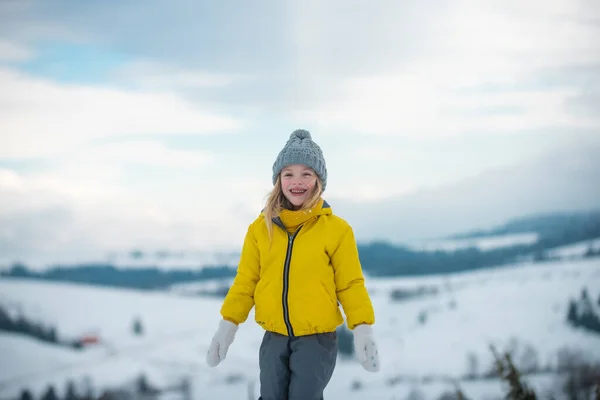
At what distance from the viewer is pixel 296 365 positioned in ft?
9.74

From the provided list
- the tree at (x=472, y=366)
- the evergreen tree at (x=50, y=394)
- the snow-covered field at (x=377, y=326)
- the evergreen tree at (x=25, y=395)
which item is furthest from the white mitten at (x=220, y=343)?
the evergreen tree at (x=25, y=395)

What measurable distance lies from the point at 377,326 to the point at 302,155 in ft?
175

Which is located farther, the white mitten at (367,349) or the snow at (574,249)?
the snow at (574,249)

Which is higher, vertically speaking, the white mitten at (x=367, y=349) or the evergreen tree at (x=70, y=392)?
the white mitten at (x=367, y=349)

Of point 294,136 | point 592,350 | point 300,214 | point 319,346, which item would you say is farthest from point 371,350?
point 592,350

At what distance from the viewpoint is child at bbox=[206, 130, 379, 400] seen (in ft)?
9.68

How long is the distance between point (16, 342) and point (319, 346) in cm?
4893

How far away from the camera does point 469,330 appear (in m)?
54.7

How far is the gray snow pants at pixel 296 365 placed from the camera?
9.68 ft

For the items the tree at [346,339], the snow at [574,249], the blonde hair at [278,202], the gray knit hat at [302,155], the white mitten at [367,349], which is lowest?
the snow at [574,249]

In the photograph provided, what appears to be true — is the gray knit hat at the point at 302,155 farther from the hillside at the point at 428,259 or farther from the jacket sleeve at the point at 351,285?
the hillside at the point at 428,259

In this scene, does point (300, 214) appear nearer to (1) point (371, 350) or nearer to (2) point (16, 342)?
(1) point (371, 350)

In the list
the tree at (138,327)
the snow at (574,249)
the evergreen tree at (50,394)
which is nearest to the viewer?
the evergreen tree at (50,394)

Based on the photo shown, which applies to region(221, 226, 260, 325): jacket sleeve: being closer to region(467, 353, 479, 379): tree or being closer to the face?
the face
